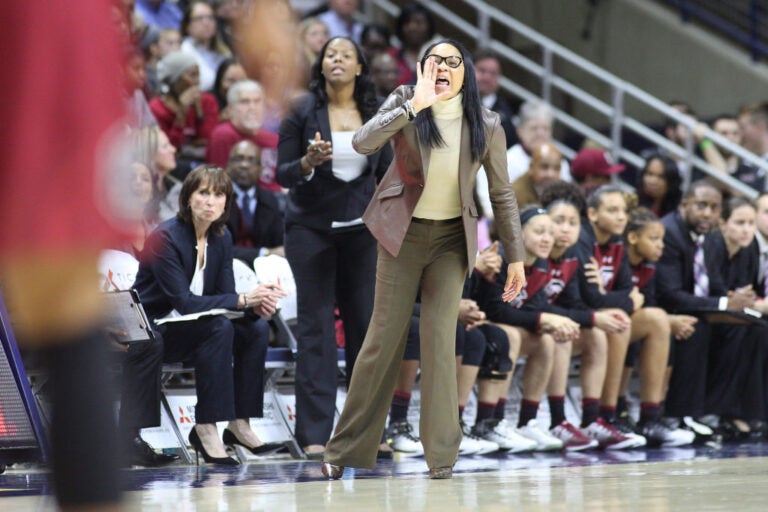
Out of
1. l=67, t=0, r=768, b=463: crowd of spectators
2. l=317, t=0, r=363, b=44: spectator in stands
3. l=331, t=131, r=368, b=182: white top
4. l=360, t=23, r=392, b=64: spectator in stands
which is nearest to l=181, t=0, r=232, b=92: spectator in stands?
l=67, t=0, r=768, b=463: crowd of spectators

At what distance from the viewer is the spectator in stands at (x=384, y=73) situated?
10.0m

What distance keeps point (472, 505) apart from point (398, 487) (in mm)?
775

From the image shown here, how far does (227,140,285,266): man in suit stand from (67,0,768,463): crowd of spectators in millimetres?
11

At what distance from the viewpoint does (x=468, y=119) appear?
5473mm

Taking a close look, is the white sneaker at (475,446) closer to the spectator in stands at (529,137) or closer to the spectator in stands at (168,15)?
the spectator in stands at (168,15)

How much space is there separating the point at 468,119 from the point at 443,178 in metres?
0.28

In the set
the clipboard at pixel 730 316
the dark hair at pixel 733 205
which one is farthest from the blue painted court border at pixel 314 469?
the dark hair at pixel 733 205

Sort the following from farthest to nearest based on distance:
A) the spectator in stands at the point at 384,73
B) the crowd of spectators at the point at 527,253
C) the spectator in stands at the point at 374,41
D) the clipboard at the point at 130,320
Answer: the spectator in stands at the point at 374,41, the spectator in stands at the point at 384,73, the crowd of spectators at the point at 527,253, the clipboard at the point at 130,320

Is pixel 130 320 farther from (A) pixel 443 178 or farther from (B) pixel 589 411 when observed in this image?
(B) pixel 589 411

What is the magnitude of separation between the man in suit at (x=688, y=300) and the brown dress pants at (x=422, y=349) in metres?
3.83

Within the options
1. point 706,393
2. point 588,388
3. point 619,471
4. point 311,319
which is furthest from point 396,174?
point 706,393

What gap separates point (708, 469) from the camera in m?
5.93

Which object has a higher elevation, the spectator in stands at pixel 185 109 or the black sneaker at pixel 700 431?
the spectator in stands at pixel 185 109

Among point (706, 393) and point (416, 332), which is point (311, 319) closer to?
point (416, 332)
